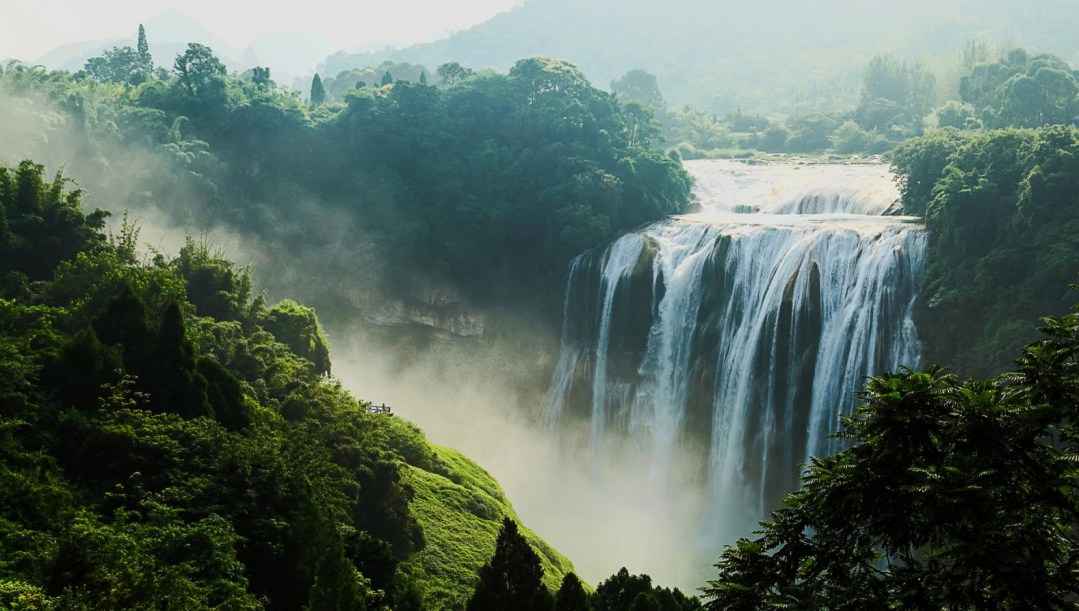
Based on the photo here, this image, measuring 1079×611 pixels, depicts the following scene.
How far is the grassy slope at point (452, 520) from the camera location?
2234 centimetres

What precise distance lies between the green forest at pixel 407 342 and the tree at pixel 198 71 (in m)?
0.19

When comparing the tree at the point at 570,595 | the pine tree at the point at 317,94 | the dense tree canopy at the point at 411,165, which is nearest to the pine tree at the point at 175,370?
the tree at the point at 570,595

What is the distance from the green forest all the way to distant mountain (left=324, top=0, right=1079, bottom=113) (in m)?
53.8

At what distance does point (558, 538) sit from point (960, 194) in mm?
20102

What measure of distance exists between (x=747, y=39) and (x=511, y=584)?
162 m

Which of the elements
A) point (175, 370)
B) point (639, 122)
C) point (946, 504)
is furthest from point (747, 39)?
point (946, 504)

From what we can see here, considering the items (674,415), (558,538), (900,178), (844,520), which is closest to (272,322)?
(558,538)

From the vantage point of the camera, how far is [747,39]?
534 feet

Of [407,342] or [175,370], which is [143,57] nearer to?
[407,342]

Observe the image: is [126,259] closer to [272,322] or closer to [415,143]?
[272,322]

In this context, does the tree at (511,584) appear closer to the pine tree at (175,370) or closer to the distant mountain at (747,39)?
the pine tree at (175,370)

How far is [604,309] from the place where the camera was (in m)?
40.9

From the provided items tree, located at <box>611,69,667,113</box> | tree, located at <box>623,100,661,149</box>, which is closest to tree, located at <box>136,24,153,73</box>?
tree, located at <box>623,100,661,149</box>

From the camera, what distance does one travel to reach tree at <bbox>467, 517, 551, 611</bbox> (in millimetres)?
15859
